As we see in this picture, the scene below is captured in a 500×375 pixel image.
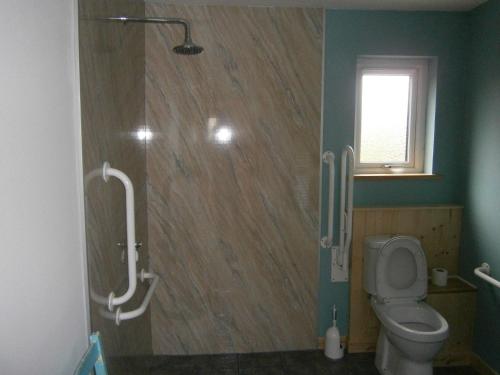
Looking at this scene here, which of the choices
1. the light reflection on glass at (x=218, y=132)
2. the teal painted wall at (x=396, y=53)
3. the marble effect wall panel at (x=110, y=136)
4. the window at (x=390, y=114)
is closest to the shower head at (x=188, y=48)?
the marble effect wall panel at (x=110, y=136)

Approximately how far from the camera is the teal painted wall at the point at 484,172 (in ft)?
7.06

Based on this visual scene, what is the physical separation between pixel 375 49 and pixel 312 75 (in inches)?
18.4

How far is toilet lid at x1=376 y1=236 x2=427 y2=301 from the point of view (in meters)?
2.28

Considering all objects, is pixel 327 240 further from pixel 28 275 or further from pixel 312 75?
pixel 28 275

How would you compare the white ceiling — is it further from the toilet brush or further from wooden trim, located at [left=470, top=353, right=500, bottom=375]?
wooden trim, located at [left=470, top=353, right=500, bottom=375]

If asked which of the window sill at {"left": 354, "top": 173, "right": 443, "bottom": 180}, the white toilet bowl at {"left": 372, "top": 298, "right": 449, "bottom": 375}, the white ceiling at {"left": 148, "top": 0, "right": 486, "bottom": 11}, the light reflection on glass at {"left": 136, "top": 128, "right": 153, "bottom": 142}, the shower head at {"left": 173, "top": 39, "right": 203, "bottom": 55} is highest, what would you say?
the white ceiling at {"left": 148, "top": 0, "right": 486, "bottom": 11}

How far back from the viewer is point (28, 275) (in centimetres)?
96

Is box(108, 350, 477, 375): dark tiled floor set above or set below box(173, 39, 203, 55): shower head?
below

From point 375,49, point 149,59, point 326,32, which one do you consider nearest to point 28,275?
point 149,59

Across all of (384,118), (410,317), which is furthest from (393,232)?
(384,118)

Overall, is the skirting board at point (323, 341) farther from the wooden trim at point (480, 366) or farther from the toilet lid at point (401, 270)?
the wooden trim at point (480, 366)

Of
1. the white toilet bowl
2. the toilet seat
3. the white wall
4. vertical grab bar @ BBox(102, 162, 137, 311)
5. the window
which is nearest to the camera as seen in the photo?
the white wall

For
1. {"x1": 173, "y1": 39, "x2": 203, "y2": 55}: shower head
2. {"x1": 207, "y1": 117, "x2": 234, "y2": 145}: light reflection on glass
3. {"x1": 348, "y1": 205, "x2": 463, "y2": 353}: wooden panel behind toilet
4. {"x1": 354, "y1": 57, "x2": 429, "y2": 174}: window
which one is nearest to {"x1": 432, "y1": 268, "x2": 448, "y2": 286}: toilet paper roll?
{"x1": 348, "y1": 205, "x2": 463, "y2": 353}: wooden panel behind toilet

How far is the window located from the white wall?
197 cm
